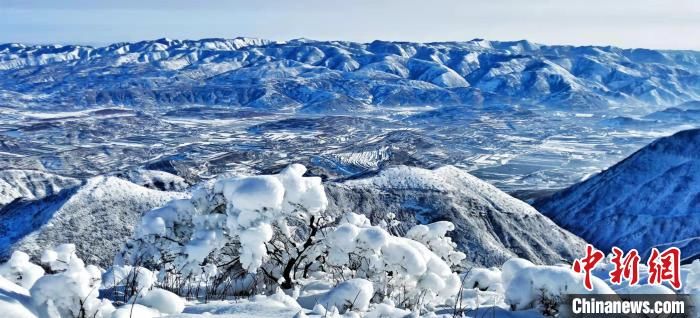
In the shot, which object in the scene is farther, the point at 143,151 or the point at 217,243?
the point at 143,151

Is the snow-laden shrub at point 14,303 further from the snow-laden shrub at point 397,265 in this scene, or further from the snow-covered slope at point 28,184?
the snow-covered slope at point 28,184

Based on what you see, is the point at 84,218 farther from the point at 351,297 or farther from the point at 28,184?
the point at 351,297

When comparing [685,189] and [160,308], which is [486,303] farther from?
[685,189]

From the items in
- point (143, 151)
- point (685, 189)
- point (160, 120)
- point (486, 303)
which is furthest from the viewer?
point (160, 120)

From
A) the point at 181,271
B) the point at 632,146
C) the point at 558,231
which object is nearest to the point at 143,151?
the point at 558,231

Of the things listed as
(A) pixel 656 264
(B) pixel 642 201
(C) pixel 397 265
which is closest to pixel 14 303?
(C) pixel 397 265

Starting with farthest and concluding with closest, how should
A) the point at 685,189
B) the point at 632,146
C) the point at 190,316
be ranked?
the point at 632,146, the point at 685,189, the point at 190,316

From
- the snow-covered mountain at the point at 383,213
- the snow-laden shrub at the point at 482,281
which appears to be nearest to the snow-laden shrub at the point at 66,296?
the snow-laden shrub at the point at 482,281
